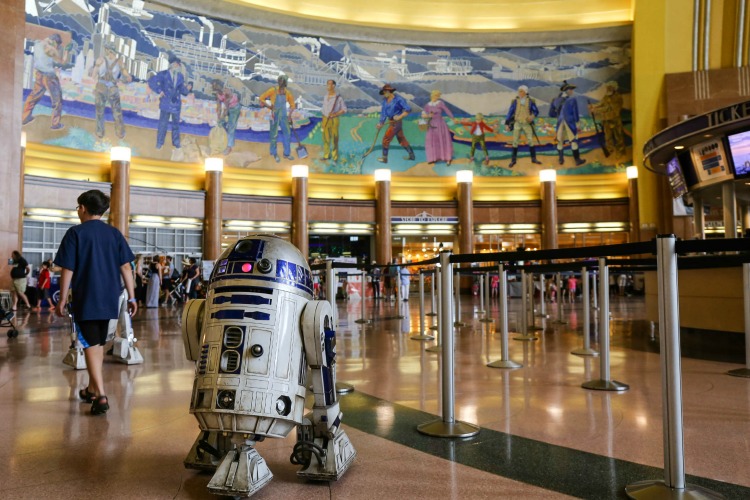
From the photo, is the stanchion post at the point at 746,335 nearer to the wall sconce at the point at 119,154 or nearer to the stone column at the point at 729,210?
the stone column at the point at 729,210

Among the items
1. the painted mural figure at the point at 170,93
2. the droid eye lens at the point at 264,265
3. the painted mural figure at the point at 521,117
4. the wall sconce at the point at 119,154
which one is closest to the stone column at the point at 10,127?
the wall sconce at the point at 119,154

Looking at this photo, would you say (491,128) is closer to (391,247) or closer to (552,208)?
(552,208)

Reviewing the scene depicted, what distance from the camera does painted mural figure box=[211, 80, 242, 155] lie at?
20.9m

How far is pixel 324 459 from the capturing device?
247 cm

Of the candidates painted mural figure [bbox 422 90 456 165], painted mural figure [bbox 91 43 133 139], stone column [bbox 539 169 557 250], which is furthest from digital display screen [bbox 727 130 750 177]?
painted mural figure [bbox 91 43 133 139]

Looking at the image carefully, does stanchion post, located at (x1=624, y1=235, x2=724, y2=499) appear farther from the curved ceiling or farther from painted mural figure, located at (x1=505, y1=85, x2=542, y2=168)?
the curved ceiling

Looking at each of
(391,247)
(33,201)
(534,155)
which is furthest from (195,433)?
(534,155)

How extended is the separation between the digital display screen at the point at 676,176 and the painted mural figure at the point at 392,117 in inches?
527

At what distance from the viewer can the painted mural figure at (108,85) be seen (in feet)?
60.6

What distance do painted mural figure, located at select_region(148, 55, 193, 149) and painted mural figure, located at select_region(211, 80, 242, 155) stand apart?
1063 mm

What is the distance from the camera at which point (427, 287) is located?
21828 mm

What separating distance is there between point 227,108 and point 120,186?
5.25 meters

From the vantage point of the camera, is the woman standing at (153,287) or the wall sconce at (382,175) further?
the wall sconce at (382,175)

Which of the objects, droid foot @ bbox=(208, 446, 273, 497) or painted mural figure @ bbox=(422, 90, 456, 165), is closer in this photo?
droid foot @ bbox=(208, 446, 273, 497)
